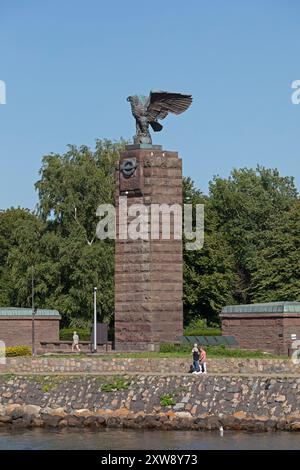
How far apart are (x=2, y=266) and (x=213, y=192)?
15890 millimetres

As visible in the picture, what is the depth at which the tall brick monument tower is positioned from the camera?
176 feet

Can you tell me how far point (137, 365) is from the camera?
4966cm

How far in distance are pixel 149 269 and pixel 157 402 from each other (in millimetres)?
10306

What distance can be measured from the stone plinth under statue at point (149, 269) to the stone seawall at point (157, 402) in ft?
23.8

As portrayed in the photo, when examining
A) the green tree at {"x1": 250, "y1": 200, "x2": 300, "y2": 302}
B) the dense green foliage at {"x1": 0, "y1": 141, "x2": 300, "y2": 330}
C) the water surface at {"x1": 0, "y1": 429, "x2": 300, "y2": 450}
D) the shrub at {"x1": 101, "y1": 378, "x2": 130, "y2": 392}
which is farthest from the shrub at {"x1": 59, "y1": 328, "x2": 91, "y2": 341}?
the water surface at {"x1": 0, "y1": 429, "x2": 300, "y2": 450}

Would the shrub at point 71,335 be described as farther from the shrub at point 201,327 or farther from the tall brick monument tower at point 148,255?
the tall brick monument tower at point 148,255

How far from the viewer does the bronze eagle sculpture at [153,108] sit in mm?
55469

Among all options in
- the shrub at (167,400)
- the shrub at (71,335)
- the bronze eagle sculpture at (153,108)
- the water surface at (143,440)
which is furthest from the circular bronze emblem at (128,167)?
the water surface at (143,440)

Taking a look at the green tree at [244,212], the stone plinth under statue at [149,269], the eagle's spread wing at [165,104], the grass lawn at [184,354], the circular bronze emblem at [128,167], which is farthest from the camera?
the green tree at [244,212]

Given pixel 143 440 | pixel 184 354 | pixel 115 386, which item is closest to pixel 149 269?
pixel 184 354

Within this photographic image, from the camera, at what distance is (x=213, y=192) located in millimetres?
88312
